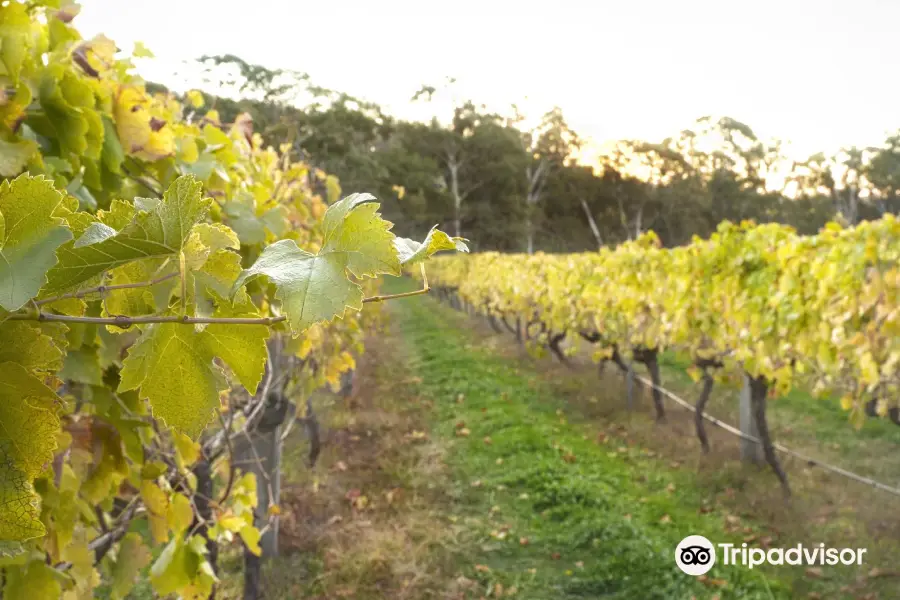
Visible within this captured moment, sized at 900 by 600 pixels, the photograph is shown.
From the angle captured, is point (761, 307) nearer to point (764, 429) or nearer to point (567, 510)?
point (764, 429)

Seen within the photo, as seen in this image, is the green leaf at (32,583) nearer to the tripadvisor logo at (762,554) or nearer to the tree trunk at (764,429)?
the tripadvisor logo at (762,554)

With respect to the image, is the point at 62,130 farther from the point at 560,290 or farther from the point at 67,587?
the point at 560,290

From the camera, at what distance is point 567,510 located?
18.8 feet

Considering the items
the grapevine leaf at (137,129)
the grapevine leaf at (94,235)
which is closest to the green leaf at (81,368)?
the grapevine leaf at (137,129)

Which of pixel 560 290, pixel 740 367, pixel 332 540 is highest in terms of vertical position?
pixel 560 290

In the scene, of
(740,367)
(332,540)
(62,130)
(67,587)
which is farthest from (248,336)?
(740,367)

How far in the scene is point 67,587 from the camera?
1.36 m

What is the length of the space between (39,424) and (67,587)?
3.64ft

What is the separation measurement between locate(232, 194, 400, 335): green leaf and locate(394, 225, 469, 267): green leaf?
0.05 feet

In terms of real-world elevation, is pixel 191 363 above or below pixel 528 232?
below

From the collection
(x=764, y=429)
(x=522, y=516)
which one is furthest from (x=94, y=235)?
(x=764, y=429)

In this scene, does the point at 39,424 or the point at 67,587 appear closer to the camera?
the point at 39,424

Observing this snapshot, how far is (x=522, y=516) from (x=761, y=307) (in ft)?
9.46

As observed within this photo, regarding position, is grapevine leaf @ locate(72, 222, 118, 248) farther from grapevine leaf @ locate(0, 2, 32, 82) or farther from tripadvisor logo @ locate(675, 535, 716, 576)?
tripadvisor logo @ locate(675, 535, 716, 576)
